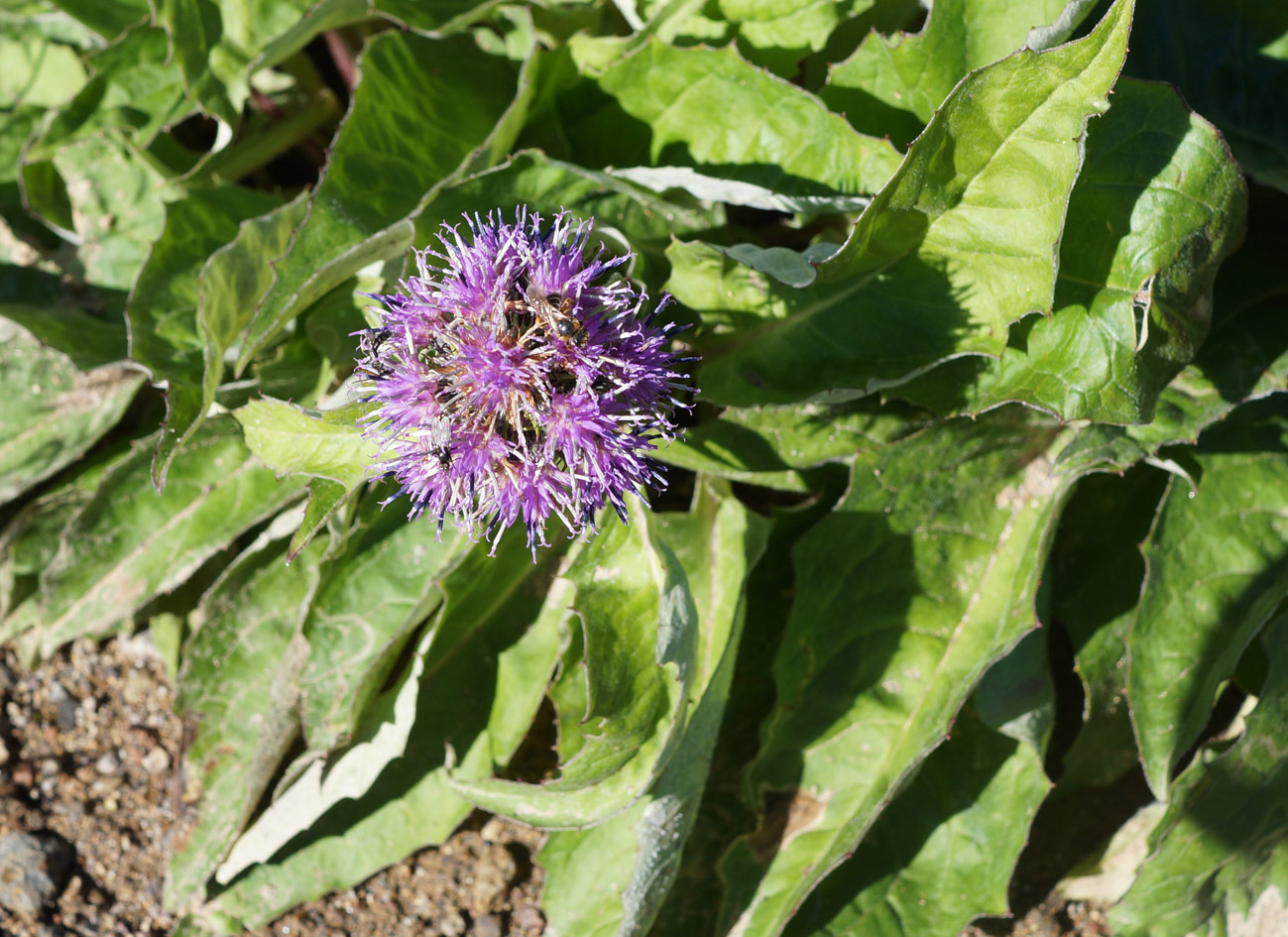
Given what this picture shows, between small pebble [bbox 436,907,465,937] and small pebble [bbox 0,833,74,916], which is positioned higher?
small pebble [bbox 0,833,74,916]

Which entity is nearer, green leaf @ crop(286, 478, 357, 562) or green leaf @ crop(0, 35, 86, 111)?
green leaf @ crop(286, 478, 357, 562)

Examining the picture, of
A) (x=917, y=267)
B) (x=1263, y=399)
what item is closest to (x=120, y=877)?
(x=917, y=267)

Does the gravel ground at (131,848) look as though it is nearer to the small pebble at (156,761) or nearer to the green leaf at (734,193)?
the small pebble at (156,761)

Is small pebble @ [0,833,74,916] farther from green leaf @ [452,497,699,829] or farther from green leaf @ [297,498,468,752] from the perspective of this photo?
green leaf @ [452,497,699,829]

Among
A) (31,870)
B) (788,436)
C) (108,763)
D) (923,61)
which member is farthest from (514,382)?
(31,870)

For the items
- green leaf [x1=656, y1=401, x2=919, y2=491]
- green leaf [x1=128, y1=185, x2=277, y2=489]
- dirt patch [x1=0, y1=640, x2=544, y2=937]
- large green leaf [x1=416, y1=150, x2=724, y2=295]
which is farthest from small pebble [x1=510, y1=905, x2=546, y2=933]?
large green leaf [x1=416, y1=150, x2=724, y2=295]

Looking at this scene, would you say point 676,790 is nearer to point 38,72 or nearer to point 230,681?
point 230,681

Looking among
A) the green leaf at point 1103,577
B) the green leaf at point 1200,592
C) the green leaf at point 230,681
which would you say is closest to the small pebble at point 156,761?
the green leaf at point 230,681
